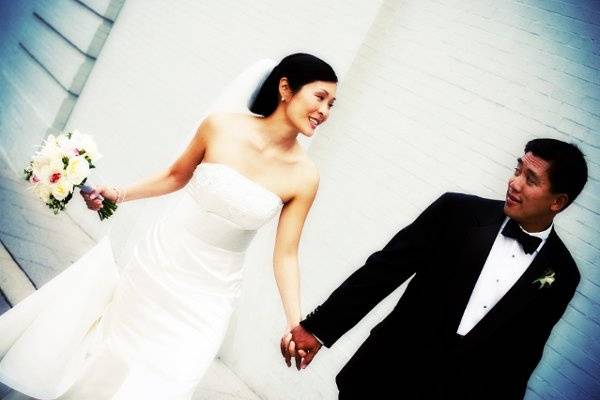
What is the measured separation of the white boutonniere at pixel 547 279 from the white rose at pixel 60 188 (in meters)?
2.29

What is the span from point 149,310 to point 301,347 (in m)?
0.84

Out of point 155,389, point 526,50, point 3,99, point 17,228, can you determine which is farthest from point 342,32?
point 3,99

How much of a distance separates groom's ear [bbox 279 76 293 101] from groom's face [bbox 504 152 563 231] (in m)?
1.23

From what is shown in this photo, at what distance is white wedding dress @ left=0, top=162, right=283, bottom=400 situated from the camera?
185 centimetres

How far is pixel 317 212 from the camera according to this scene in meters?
3.66

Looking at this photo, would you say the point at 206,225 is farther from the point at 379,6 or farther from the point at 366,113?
the point at 379,6

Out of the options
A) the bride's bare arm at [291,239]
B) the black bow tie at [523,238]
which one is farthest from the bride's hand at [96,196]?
the black bow tie at [523,238]

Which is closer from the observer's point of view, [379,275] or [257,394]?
[379,275]

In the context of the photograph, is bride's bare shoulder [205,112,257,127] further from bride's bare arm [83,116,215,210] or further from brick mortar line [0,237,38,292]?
brick mortar line [0,237,38,292]

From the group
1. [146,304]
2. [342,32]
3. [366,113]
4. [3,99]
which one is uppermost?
[342,32]

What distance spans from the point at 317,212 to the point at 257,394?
175 cm

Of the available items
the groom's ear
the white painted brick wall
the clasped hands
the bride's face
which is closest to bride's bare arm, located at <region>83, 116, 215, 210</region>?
the groom's ear

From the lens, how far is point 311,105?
83.7 inches

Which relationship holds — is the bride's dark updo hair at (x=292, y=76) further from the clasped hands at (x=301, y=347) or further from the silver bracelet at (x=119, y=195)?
the clasped hands at (x=301, y=347)
